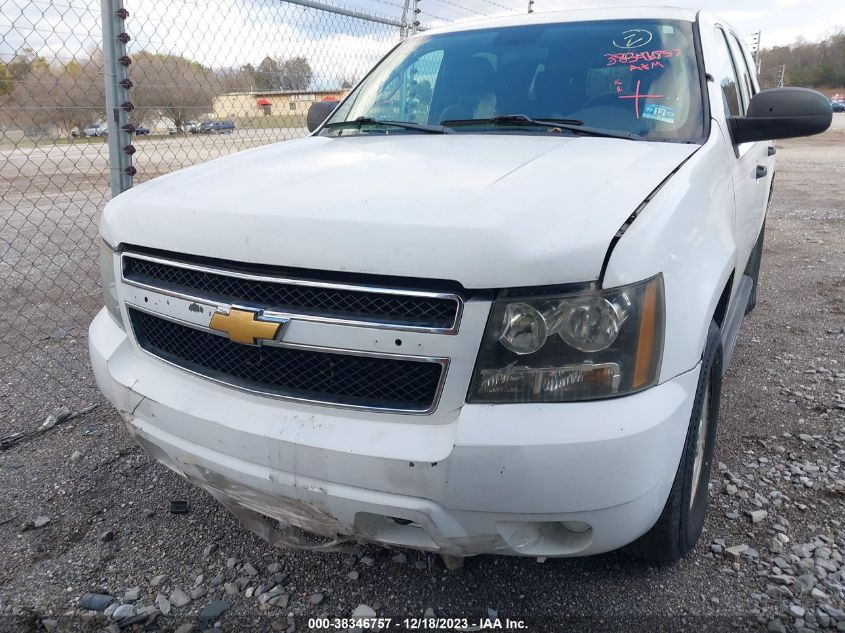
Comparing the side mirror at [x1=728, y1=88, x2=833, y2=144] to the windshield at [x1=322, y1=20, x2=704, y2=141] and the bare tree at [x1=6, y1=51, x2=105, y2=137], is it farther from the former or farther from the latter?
the bare tree at [x1=6, y1=51, x2=105, y2=137]

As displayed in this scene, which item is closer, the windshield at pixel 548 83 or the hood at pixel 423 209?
the hood at pixel 423 209

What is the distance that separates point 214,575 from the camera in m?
2.22

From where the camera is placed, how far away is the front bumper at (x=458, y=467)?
4.90 feet

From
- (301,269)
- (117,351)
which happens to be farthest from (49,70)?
(301,269)

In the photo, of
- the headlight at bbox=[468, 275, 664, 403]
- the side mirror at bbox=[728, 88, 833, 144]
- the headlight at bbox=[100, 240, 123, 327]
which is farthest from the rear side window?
the headlight at bbox=[100, 240, 123, 327]

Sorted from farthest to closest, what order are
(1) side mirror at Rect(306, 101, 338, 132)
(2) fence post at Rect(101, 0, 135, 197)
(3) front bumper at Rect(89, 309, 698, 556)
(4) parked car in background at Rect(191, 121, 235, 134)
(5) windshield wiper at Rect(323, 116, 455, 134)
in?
1. (4) parked car in background at Rect(191, 121, 235, 134)
2. (1) side mirror at Rect(306, 101, 338, 132)
3. (2) fence post at Rect(101, 0, 135, 197)
4. (5) windshield wiper at Rect(323, 116, 455, 134)
5. (3) front bumper at Rect(89, 309, 698, 556)

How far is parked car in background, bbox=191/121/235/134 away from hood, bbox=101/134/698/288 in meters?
3.04

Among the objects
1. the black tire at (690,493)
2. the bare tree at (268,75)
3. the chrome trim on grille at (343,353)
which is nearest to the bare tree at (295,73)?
the bare tree at (268,75)

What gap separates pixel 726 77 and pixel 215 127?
3821 mm

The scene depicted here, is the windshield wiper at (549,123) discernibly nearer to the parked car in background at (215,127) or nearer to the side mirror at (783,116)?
the side mirror at (783,116)

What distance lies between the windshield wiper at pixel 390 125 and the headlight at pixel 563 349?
4.42ft

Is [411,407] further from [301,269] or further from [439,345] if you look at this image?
[301,269]

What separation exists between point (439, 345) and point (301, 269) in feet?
1.34

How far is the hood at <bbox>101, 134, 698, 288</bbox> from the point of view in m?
1.50
